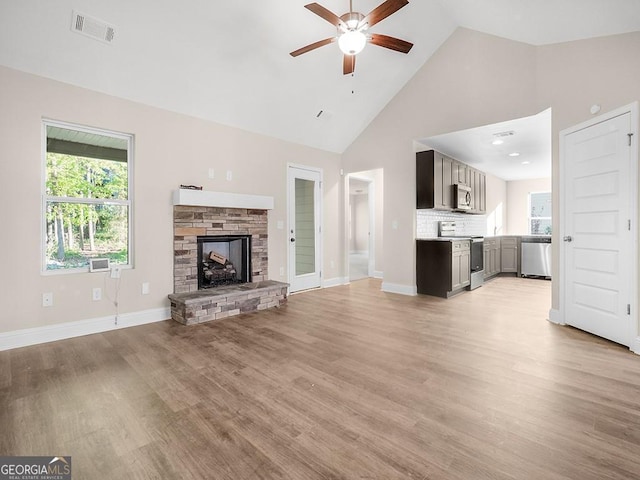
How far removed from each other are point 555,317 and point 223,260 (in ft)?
14.6

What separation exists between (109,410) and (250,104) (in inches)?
158

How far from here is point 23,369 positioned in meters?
2.59

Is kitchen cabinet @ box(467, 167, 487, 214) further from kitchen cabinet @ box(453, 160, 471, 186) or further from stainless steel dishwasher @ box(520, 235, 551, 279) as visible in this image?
stainless steel dishwasher @ box(520, 235, 551, 279)

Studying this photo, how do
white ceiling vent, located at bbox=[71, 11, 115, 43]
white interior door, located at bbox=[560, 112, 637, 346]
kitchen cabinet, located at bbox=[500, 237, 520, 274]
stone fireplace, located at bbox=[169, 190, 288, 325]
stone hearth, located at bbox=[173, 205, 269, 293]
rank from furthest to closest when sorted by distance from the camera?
kitchen cabinet, located at bbox=[500, 237, 520, 274]
stone hearth, located at bbox=[173, 205, 269, 293]
stone fireplace, located at bbox=[169, 190, 288, 325]
white interior door, located at bbox=[560, 112, 637, 346]
white ceiling vent, located at bbox=[71, 11, 115, 43]

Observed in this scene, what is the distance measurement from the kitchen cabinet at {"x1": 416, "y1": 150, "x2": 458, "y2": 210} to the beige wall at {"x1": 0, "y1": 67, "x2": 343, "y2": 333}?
2189 millimetres

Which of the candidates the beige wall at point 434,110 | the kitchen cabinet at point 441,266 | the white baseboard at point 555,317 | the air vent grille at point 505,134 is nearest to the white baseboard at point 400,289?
the beige wall at point 434,110

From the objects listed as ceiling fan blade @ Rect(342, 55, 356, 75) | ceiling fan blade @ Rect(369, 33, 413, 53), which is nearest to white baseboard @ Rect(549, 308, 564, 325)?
ceiling fan blade @ Rect(369, 33, 413, 53)

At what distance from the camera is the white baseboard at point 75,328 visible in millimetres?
3055

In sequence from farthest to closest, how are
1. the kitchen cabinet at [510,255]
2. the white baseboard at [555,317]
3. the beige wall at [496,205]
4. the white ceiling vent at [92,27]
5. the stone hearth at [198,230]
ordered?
the beige wall at [496,205], the kitchen cabinet at [510,255], the stone hearth at [198,230], the white baseboard at [555,317], the white ceiling vent at [92,27]

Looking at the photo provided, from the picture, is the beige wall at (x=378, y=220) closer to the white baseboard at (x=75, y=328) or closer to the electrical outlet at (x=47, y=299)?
the white baseboard at (x=75, y=328)

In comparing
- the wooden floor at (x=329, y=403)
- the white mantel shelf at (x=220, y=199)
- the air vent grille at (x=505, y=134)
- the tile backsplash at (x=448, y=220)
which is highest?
the air vent grille at (x=505, y=134)

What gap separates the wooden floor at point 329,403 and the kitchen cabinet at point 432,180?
8.00 feet

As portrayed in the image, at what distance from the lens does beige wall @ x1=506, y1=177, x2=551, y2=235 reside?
8875mm

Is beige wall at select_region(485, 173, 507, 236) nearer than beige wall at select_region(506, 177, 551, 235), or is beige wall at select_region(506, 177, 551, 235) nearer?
beige wall at select_region(485, 173, 507, 236)
